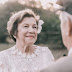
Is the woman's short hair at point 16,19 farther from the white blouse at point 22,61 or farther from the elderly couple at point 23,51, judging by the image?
the white blouse at point 22,61

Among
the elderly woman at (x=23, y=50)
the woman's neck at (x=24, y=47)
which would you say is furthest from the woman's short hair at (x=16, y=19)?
the woman's neck at (x=24, y=47)

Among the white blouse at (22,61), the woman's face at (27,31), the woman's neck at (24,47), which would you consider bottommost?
the white blouse at (22,61)

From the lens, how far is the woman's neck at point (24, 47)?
8.23 ft

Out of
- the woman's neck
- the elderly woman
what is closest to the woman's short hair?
the elderly woman

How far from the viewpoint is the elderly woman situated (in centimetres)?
245

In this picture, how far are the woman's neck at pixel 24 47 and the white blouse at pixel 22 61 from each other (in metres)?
0.04

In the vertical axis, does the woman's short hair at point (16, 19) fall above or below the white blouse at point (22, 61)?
above

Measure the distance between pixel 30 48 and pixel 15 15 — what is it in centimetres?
42

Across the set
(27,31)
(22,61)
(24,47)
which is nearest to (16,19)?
(27,31)

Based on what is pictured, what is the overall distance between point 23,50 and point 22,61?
5.2 inches

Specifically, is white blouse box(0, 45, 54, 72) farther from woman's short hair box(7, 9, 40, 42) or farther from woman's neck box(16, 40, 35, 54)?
woman's short hair box(7, 9, 40, 42)

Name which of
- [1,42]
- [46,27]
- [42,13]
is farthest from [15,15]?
[1,42]

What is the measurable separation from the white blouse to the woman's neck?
40mm

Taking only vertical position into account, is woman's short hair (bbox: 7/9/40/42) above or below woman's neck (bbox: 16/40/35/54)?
above
